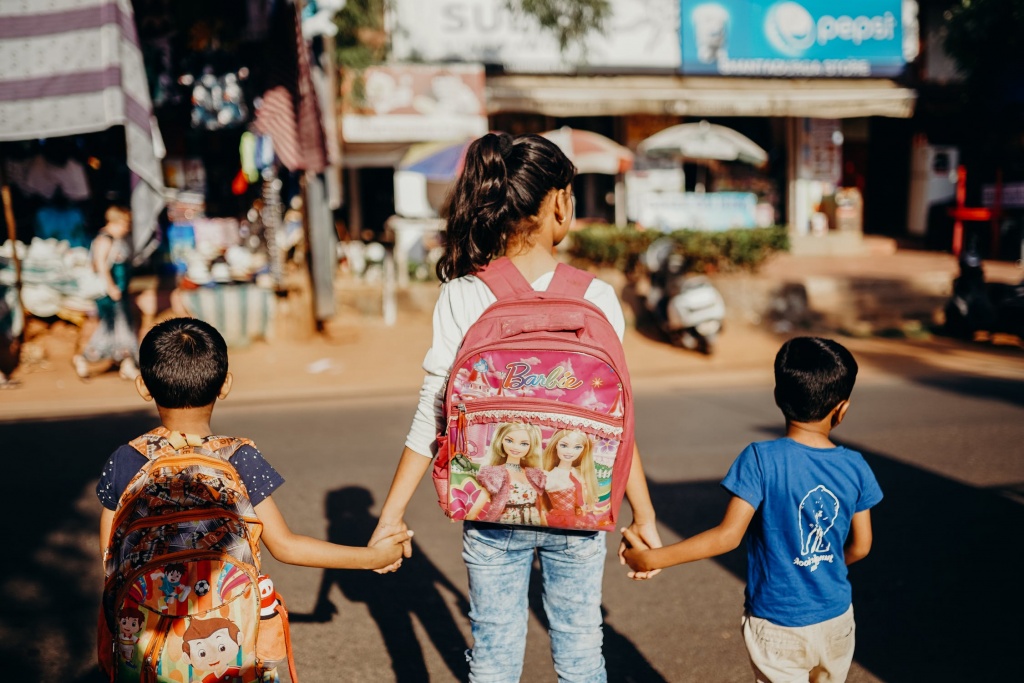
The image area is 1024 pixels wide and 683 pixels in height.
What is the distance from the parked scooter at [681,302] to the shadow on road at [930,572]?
13.6ft

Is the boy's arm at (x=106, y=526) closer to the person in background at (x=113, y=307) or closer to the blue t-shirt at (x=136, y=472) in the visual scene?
the blue t-shirt at (x=136, y=472)

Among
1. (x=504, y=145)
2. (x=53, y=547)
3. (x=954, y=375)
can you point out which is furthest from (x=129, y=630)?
(x=954, y=375)

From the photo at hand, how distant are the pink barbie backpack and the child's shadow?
4.91ft

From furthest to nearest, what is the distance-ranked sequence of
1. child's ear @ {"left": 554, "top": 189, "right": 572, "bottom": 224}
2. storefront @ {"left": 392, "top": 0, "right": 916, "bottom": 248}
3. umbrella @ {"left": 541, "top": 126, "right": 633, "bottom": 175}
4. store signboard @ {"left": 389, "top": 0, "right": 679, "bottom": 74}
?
storefront @ {"left": 392, "top": 0, "right": 916, "bottom": 248} → store signboard @ {"left": 389, "top": 0, "right": 679, "bottom": 74} → umbrella @ {"left": 541, "top": 126, "right": 633, "bottom": 175} → child's ear @ {"left": 554, "top": 189, "right": 572, "bottom": 224}

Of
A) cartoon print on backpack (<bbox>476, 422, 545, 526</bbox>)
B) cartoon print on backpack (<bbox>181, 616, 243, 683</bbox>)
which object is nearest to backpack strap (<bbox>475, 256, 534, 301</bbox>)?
cartoon print on backpack (<bbox>476, 422, 545, 526</bbox>)

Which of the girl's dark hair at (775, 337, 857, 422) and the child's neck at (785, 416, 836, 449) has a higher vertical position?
the girl's dark hair at (775, 337, 857, 422)

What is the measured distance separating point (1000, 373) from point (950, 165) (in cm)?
1085

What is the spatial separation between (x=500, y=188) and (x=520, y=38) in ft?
47.6

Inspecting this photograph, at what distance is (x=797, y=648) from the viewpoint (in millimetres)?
2301

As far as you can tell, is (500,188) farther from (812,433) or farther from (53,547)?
(53,547)

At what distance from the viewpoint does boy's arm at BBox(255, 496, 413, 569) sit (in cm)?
212

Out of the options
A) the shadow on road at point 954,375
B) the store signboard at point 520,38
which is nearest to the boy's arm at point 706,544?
the shadow on road at point 954,375

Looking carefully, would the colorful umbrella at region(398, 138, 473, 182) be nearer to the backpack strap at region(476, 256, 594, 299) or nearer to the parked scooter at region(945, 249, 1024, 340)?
the parked scooter at region(945, 249, 1024, 340)

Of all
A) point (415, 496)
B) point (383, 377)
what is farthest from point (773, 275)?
point (415, 496)
